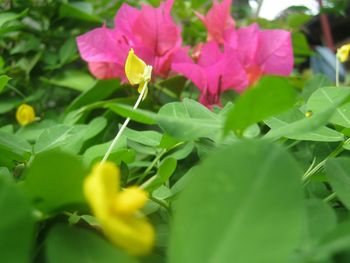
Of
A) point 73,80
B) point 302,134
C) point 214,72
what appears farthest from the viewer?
point 73,80

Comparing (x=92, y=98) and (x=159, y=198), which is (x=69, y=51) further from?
(x=159, y=198)

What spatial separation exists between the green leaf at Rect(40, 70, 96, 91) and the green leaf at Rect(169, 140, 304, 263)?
0.43 meters

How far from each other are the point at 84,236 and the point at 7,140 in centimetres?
15

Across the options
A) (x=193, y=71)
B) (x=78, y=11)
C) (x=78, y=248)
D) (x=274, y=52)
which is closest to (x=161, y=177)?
(x=78, y=248)

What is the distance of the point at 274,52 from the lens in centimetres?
51

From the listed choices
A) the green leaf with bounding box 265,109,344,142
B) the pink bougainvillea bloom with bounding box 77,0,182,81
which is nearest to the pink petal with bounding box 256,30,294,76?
the pink bougainvillea bloom with bounding box 77,0,182,81

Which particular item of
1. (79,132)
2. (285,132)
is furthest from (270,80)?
(79,132)

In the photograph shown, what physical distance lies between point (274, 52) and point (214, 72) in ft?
0.37

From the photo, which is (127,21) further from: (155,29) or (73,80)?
(73,80)

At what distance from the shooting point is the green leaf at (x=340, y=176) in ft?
0.70

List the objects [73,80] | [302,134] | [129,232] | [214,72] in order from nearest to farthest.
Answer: [129,232], [302,134], [214,72], [73,80]

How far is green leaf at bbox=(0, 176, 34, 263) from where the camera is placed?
152 mm

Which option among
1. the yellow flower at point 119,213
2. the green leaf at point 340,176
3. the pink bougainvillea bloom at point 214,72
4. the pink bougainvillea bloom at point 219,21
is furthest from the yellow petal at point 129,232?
the pink bougainvillea bloom at point 219,21

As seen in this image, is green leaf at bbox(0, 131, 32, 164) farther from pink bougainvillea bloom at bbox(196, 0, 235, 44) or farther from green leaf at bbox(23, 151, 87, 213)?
pink bougainvillea bloom at bbox(196, 0, 235, 44)
